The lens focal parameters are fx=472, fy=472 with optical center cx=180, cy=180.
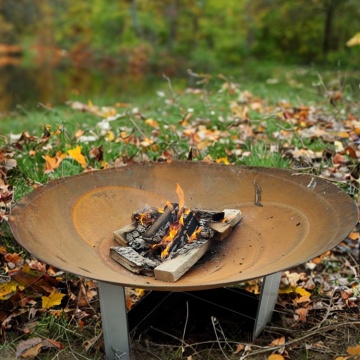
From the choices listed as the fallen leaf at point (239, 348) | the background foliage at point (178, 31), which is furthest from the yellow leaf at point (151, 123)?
the background foliage at point (178, 31)

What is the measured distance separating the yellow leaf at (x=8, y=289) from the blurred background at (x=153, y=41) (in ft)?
30.7

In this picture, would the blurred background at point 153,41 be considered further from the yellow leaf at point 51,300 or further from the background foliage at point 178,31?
the yellow leaf at point 51,300

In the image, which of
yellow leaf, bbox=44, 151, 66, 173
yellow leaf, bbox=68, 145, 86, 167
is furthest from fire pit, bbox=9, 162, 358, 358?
yellow leaf, bbox=44, 151, 66, 173

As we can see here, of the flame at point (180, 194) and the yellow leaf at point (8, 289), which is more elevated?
the flame at point (180, 194)

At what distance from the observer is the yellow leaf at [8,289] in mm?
2512

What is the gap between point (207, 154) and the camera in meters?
3.96

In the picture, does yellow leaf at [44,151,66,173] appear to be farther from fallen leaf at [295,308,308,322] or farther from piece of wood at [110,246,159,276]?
fallen leaf at [295,308,308,322]

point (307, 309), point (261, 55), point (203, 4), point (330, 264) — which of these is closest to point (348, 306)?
point (307, 309)

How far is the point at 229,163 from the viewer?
149 inches

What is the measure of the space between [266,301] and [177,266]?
577 millimetres

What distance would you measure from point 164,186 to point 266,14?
15.9m

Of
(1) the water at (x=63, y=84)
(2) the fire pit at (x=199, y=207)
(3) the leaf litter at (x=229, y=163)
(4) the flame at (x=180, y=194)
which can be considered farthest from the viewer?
(1) the water at (x=63, y=84)

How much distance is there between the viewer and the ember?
211 cm

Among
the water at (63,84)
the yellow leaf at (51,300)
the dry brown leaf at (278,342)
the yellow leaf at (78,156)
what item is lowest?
the water at (63,84)
